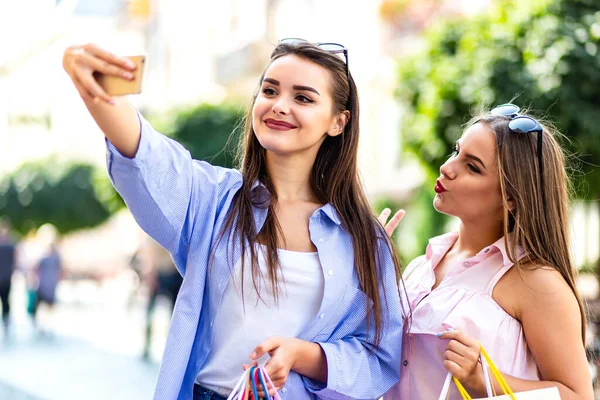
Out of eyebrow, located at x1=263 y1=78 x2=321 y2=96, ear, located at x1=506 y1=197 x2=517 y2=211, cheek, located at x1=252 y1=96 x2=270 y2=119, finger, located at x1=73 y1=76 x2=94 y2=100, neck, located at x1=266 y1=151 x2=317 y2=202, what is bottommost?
ear, located at x1=506 y1=197 x2=517 y2=211

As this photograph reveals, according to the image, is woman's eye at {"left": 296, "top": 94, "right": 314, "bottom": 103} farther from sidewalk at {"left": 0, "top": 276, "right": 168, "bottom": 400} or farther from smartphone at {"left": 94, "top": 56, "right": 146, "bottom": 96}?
sidewalk at {"left": 0, "top": 276, "right": 168, "bottom": 400}

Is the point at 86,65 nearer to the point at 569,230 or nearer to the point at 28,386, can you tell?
the point at 569,230

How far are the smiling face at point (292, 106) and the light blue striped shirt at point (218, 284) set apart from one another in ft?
0.53

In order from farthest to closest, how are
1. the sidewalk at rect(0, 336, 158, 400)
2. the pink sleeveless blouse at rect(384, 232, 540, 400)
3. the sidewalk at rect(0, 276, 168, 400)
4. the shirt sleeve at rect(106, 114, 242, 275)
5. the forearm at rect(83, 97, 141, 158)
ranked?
the sidewalk at rect(0, 276, 168, 400) → the sidewalk at rect(0, 336, 158, 400) → the pink sleeveless blouse at rect(384, 232, 540, 400) → the shirt sleeve at rect(106, 114, 242, 275) → the forearm at rect(83, 97, 141, 158)

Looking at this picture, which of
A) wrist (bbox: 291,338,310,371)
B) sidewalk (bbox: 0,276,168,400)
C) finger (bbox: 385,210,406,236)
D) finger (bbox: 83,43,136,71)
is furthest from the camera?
sidewalk (bbox: 0,276,168,400)

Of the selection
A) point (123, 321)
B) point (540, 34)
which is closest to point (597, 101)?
point (540, 34)

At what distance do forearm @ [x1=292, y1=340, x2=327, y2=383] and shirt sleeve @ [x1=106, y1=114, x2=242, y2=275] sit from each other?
38cm

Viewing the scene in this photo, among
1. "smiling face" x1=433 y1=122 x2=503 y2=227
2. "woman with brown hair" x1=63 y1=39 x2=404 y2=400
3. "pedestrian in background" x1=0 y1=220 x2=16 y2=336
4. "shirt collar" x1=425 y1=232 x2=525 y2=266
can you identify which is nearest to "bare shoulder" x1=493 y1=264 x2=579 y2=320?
"shirt collar" x1=425 y1=232 x2=525 y2=266

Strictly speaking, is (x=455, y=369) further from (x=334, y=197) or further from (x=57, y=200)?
(x=57, y=200)

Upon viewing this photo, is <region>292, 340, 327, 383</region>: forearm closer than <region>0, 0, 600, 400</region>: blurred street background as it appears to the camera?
Yes

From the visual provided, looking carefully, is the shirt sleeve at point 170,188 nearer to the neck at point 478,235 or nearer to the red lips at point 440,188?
the red lips at point 440,188

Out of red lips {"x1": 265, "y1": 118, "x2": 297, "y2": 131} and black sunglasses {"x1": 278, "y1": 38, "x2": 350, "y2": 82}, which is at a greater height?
black sunglasses {"x1": 278, "y1": 38, "x2": 350, "y2": 82}

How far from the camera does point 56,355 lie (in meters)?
12.9

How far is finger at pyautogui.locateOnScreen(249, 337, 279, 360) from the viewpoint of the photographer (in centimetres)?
223
